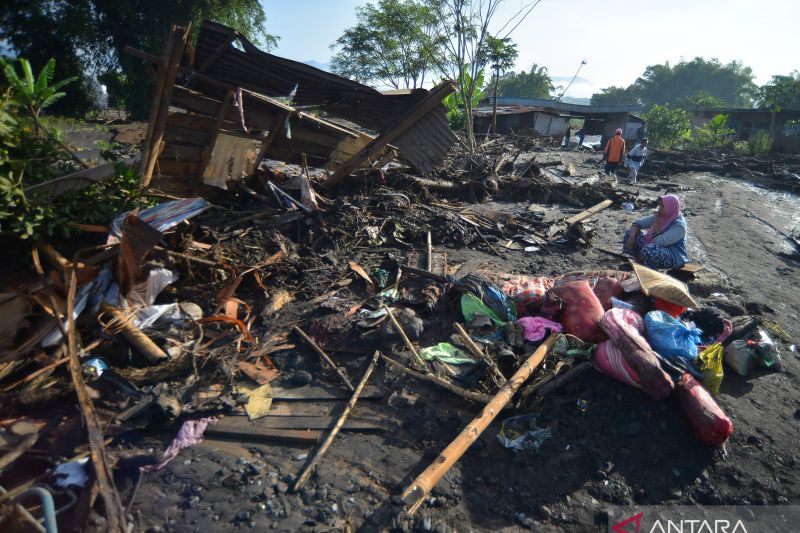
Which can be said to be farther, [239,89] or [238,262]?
[239,89]

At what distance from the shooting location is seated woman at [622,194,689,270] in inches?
A: 196

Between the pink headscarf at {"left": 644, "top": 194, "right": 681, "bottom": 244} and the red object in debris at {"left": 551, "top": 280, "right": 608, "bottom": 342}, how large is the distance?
1.68 metres

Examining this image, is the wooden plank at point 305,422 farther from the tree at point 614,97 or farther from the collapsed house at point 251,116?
the tree at point 614,97

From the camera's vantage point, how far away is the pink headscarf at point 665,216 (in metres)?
4.89

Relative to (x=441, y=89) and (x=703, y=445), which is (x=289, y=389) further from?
(x=441, y=89)

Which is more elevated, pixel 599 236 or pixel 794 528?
pixel 599 236

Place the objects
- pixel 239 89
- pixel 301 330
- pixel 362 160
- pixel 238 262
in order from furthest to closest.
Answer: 1. pixel 362 160
2. pixel 239 89
3. pixel 238 262
4. pixel 301 330

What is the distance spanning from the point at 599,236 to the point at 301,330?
20.4 ft

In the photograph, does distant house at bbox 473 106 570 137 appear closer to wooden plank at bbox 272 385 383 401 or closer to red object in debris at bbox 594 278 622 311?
red object in debris at bbox 594 278 622 311

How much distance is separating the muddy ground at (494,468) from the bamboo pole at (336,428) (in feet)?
0.19

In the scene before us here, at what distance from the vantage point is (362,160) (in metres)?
6.71

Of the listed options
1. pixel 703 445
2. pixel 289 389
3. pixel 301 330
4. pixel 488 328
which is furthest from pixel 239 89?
pixel 703 445

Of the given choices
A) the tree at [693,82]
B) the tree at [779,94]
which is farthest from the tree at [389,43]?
the tree at [693,82]

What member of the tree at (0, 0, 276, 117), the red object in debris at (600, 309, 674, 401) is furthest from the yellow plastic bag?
the tree at (0, 0, 276, 117)
